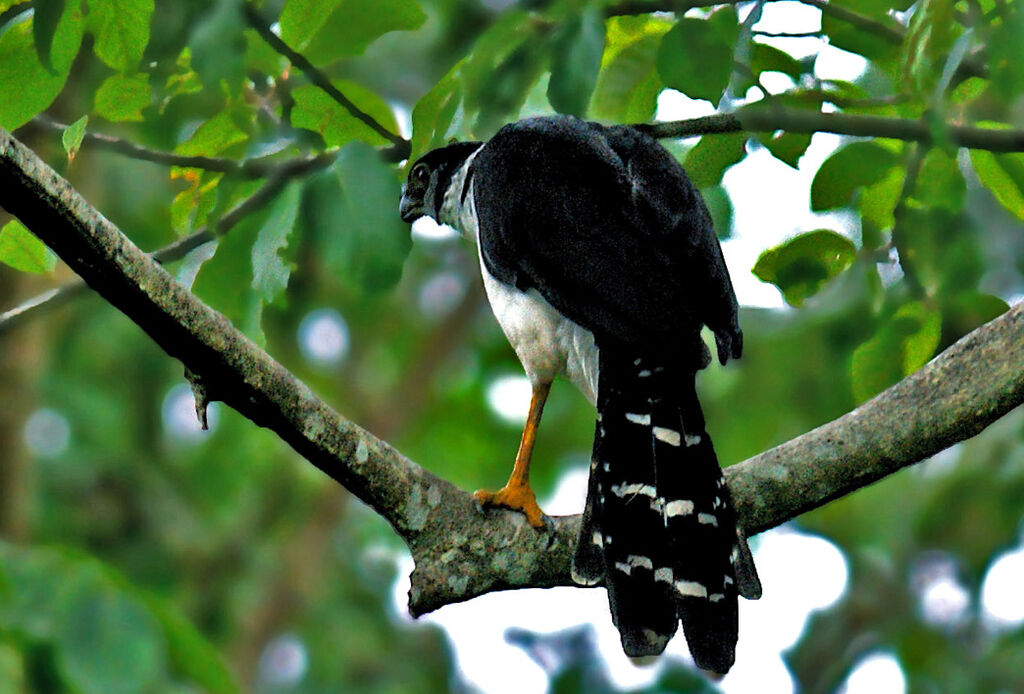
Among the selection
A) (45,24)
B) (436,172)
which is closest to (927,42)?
(45,24)

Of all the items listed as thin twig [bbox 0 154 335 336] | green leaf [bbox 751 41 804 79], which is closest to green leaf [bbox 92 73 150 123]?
thin twig [bbox 0 154 335 336]

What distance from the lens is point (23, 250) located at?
2.91m

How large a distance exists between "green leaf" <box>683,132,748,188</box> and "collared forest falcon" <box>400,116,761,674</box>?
0.18ft

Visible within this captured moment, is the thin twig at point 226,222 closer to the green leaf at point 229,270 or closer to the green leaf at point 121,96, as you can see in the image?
the green leaf at point 229,270

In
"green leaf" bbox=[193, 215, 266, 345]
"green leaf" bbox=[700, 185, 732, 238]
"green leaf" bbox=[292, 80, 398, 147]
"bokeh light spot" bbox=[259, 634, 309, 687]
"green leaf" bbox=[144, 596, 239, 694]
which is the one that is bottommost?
"bokeh light spot" bbox=[259, 634, 309, 687]

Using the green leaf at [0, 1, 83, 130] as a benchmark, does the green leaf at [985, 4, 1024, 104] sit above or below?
above

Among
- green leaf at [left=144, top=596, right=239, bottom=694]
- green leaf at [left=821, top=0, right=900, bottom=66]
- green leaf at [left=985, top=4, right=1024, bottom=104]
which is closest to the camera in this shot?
green leaf at [left=985, top=4, right=1024, bottom=104]

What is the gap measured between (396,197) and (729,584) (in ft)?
3.52

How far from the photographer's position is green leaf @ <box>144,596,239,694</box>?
15.0 feet

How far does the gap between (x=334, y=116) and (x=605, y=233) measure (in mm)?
678

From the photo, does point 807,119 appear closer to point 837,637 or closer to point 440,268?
point 837,637

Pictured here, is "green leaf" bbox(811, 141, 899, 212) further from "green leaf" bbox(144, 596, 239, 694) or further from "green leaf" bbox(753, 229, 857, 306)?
"green leaf" bbox(144, 596, 239, 694)

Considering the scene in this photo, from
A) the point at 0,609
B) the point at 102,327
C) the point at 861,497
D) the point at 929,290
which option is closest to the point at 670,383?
the point at 929,290

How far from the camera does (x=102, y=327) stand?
31.3 feet
